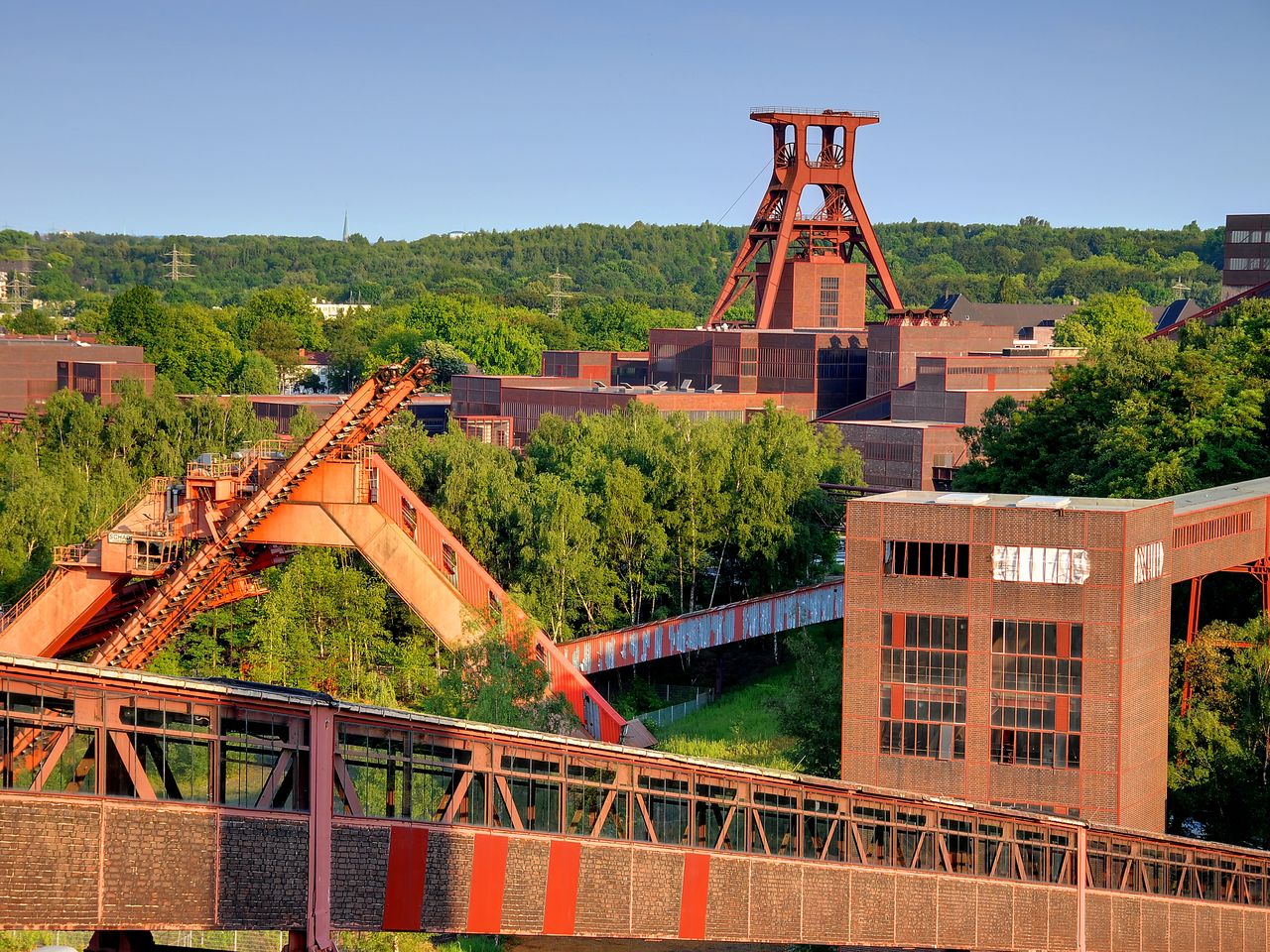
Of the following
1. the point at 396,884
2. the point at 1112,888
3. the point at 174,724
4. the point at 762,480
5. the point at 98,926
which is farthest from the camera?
the point at 762,480

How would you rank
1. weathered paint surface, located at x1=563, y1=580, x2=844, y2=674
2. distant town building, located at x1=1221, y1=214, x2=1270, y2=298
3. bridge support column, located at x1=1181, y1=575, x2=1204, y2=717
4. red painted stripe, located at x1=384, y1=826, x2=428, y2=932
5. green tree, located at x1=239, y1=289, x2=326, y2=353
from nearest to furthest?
red painted stripe, located at x1=384, y1=826, x2=428, y2=932, bridge support column, located at x1=1181, y1=575, x2=1204, y2=717, weathered paint surface, located at x1=563, y1=580, x2=844, y2=674, distant town building, located at x1=1221, y1=214, x2=1270, y2=298, green tree, located at x1=239, y1=289, x2=326, y2=353

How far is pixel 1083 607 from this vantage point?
37.8 m

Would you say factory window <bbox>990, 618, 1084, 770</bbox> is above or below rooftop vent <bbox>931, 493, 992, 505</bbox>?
below

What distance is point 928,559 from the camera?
39.0 meters

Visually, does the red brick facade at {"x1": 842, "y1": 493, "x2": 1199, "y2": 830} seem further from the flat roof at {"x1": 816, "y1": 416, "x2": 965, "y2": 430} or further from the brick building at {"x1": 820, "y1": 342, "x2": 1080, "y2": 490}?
the flat roof at {"x1": 816, "y1": 416, "x2": 965, "y2": 430}

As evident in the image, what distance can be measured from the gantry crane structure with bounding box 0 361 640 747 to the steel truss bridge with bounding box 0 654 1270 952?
12562 millimetres

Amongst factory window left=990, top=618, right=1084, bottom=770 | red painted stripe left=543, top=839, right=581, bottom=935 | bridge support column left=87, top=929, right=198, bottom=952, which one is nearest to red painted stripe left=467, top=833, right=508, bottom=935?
red painted stripe left=543, top=839, right=581, bottom=935

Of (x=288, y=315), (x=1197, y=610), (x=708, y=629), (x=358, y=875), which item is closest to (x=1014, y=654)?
(x=1197, y=610)

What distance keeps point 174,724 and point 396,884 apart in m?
3.77

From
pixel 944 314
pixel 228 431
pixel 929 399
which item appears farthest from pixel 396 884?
pixel 944 314

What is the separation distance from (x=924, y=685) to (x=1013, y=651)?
202 centimetres

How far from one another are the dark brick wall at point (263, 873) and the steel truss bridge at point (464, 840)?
24 millimetres

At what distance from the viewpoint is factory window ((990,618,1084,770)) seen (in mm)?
38000

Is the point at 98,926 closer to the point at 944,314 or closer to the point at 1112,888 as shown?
the point at 1112,888
